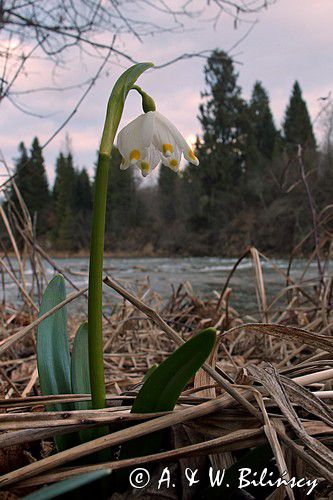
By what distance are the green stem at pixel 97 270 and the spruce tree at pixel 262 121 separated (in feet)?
92.9

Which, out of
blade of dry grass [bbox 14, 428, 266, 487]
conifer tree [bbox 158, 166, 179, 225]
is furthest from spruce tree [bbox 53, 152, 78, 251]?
blade of dry grass [bbox 14, 428, 266, 487]

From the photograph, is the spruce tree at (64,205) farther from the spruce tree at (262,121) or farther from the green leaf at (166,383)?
the green leaf at (166,383)

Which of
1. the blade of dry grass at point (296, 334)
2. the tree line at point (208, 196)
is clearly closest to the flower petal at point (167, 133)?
the blade of dry grass at point (296, 334)

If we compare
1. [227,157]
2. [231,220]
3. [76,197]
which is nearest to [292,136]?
[227,157]

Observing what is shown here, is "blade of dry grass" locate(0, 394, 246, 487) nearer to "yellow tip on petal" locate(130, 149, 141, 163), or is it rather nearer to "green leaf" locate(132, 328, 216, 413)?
"green leaf" locate(132, 328, 216, 413)

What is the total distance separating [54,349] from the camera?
67 cm

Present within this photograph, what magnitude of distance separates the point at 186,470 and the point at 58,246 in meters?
26.6

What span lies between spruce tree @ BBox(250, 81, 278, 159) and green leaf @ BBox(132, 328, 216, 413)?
2833cm

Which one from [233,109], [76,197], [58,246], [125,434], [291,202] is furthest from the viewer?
[76,197]

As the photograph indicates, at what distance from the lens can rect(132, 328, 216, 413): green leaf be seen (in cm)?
48

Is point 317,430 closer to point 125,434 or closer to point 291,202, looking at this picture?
point 125,434

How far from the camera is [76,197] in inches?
1204

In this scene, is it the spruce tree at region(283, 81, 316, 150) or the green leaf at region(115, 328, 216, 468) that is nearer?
the green leaf at region(115, 328, 216, 468)

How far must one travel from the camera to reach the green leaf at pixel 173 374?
483 millimetres
